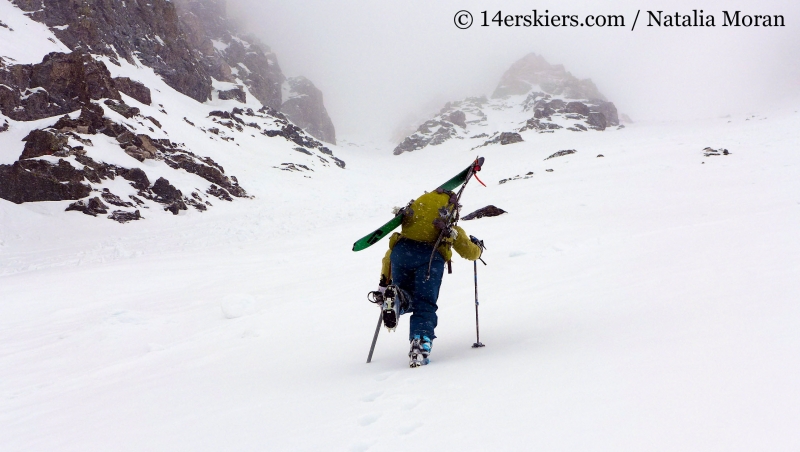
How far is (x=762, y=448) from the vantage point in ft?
4.64

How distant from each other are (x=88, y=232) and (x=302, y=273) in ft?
46.2

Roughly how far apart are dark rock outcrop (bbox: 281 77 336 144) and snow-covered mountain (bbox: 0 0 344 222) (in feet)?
160

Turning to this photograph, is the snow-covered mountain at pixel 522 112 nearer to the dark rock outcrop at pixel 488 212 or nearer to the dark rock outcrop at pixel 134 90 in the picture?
the dark rock outcrop at pixel 134 90

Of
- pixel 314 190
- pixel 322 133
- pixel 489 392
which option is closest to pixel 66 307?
pixel 489 392

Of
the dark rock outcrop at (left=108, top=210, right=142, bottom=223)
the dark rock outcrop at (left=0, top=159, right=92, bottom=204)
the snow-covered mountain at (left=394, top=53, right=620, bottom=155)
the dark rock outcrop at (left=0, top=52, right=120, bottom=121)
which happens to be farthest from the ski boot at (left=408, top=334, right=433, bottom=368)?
the snow-covered mountain at (left=394, top=53, right=620, bottom=155)

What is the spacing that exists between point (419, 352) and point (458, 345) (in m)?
0.79

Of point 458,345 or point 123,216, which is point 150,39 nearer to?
point 123,216

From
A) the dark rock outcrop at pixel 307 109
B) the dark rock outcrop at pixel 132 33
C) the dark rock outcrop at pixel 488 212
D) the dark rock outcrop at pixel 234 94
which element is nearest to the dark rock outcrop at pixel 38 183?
Result: the dark rock outcrop at pixel 488 212

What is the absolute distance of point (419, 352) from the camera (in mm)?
3709

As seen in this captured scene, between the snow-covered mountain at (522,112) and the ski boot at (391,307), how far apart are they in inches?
2693

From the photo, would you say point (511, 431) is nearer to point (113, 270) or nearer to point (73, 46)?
point (113, 270)

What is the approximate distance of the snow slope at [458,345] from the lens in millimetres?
1967

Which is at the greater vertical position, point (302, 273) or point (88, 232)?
point (88, 232)

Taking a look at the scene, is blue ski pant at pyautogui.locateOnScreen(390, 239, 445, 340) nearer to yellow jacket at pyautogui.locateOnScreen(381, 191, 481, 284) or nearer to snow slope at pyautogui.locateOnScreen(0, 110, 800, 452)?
yellow jacket at pyautogui.locateOnScreen(381, 191, 481, 284)
